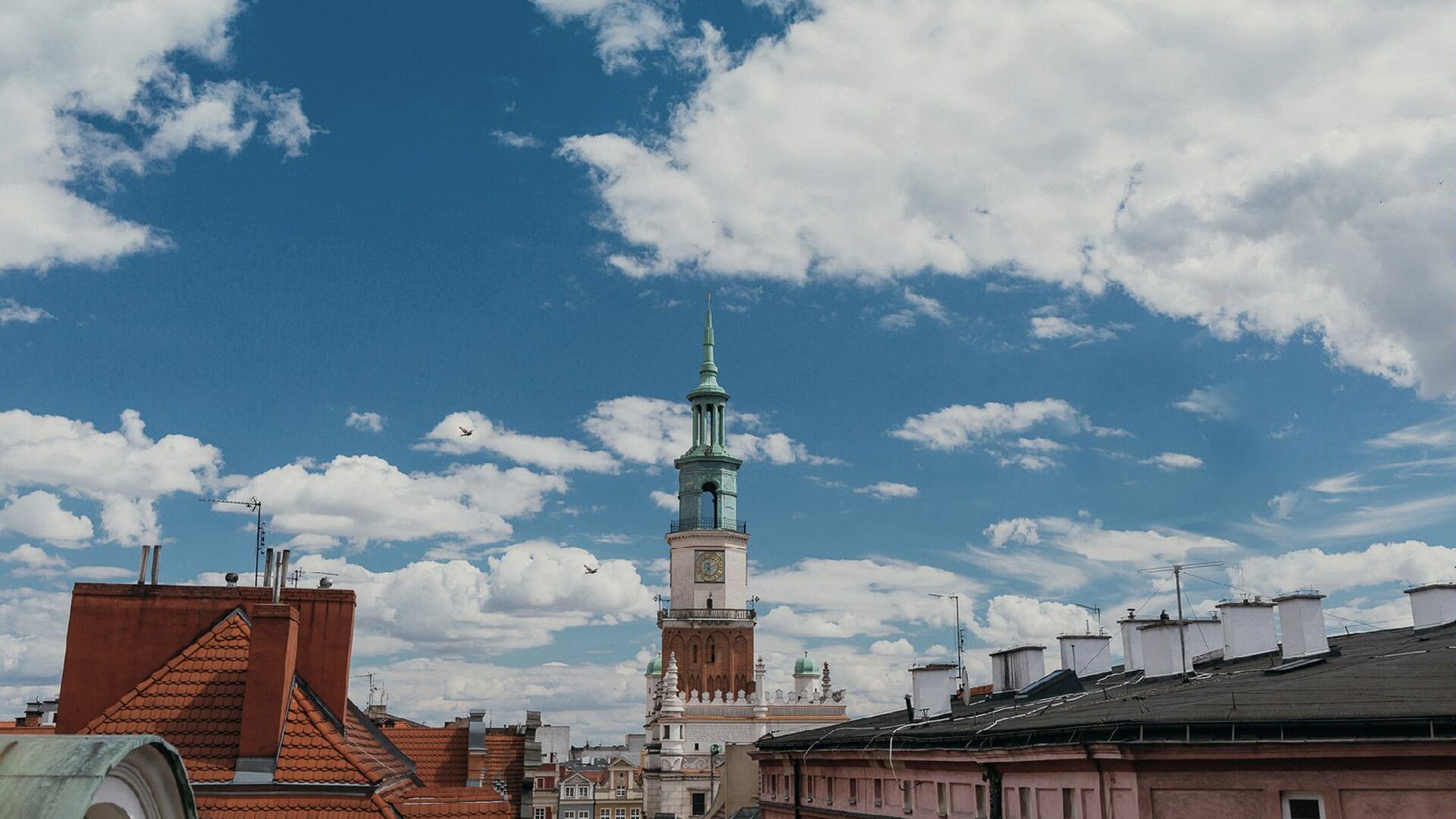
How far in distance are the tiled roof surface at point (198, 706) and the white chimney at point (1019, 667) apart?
2709cm

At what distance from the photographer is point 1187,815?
18.8 meters

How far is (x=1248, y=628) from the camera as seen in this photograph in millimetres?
33781

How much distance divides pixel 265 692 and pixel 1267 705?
681 inches

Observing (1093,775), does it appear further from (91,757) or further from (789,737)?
(789,737)

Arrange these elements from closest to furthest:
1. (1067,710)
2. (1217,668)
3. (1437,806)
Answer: (1437,806), (1067,710), (1217,668)

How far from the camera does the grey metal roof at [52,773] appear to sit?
5.61 meters

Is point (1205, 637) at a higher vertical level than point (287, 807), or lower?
higher

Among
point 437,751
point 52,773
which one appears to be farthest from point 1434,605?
point 52,773

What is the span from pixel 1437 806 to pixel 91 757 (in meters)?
18.0

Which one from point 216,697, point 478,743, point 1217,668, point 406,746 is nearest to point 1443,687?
point 1217,668

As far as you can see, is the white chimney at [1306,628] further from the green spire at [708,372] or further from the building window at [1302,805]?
A: the green spire at [708,372]

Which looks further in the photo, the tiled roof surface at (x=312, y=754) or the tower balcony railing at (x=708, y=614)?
the tower balcony railing at (x=708, y=614)

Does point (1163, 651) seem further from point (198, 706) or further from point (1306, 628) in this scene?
Result: point (198, 706)

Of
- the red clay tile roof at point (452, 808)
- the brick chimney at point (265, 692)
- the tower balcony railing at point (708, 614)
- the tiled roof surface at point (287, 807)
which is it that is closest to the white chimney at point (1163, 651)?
the red clay tile roof at point (452, 808)
